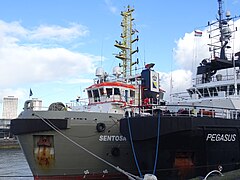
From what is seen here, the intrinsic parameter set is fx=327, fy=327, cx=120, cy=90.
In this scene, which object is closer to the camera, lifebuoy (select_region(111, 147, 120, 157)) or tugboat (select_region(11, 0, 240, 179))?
tugboat (select_region(11, 0, 240, 179))

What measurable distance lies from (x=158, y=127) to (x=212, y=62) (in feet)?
37.4

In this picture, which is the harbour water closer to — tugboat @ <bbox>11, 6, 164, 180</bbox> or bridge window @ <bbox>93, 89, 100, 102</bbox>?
tugboat @ <bbox>11, 6, 164, 180</bbox>

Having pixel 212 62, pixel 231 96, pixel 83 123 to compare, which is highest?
pixel 212 62

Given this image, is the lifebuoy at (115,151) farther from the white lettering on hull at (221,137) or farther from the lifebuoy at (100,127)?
the white lettering on hull at (221,137)

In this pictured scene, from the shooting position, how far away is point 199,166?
1389 centimetres

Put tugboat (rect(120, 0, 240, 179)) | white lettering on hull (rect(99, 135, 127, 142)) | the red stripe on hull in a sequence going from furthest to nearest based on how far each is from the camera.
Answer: white lettering on hull (rect(99, 135, 127, 142)) < the red stripe on hull < tugboat (rect(120, 0, 240, 179))

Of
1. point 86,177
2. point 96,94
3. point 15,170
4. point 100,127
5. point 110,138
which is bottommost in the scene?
point 15,170

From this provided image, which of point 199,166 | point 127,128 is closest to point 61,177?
point 127,128

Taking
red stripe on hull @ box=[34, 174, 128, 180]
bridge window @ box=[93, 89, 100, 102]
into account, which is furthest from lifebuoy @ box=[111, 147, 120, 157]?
bridge window @ box=[93, 89, 100, 102]

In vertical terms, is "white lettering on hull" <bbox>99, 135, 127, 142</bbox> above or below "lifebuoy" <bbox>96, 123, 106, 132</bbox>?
below

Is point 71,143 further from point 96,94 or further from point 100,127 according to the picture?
point 96,94

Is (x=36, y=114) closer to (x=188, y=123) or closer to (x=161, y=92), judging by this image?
(x=188, y=123)

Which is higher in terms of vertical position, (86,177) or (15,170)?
(86,177)

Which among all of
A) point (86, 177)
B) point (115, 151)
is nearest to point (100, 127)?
point (115, 151)
